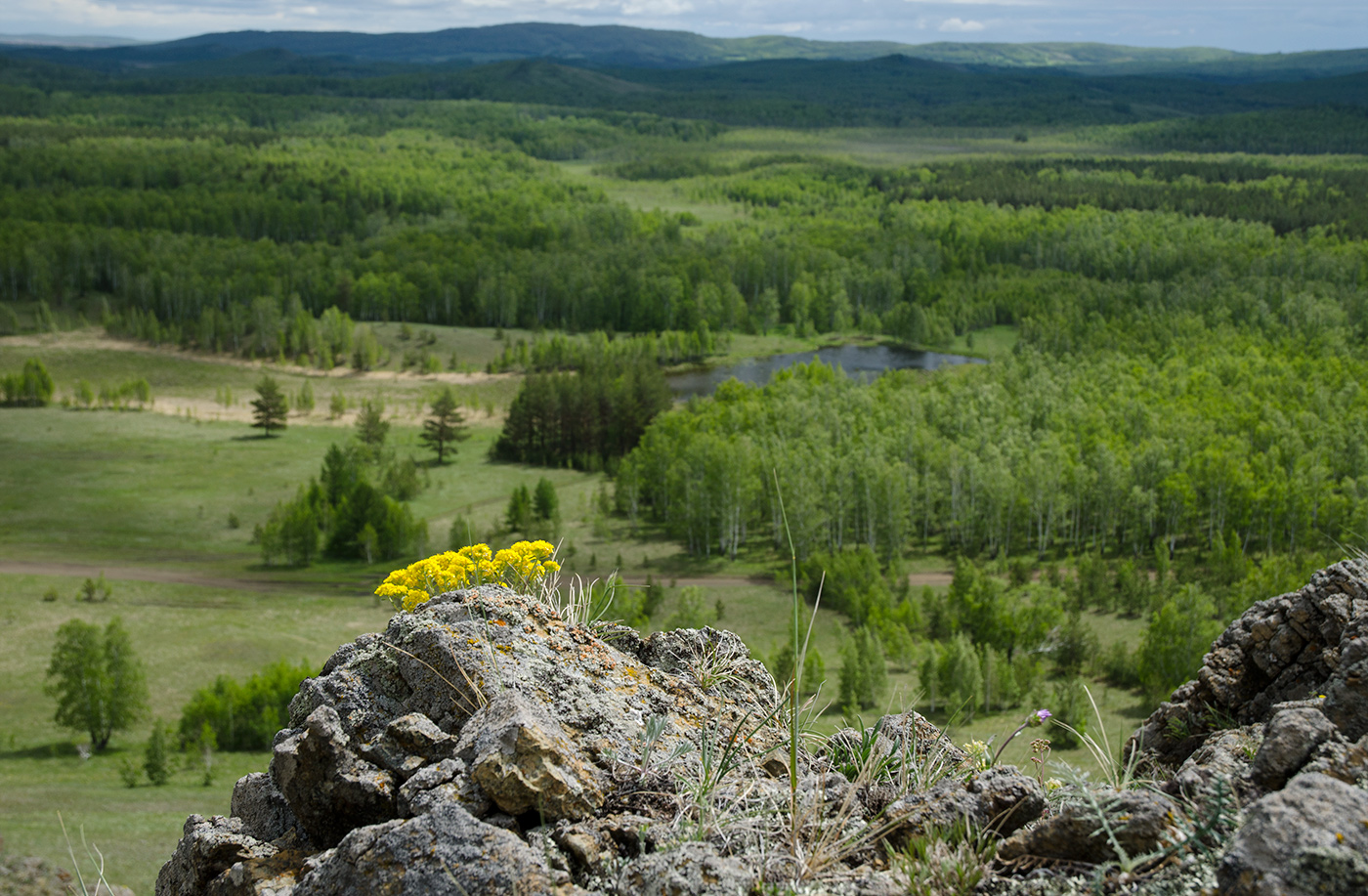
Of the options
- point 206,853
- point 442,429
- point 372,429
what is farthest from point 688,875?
point 372,429

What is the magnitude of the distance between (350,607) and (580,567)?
47.6 ft

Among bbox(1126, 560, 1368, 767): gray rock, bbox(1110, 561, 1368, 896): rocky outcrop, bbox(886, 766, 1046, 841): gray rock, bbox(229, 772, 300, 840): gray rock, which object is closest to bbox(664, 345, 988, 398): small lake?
bbox(1126, 560, 1368, 767): gray rock

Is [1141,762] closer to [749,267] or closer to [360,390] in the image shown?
[360,390]

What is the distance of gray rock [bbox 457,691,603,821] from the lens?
525 cm

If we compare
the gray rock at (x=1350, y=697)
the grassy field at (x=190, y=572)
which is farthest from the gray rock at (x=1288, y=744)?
the grassy field at (x=190, y=572)

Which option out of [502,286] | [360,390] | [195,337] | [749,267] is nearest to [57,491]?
[360,390]

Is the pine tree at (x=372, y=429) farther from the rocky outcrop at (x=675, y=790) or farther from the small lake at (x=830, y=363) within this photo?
the rocky outcrop at (x=675, y=790)

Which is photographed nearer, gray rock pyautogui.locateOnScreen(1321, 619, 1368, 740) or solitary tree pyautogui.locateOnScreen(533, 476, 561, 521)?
gray rock pyautogui.locateOnScreen(1321, 619, 1368, 740)

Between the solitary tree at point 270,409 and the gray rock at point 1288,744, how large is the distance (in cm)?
10461

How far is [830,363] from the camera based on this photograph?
5177 inches

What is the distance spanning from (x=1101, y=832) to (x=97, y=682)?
47.4 metres

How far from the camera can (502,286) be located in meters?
159

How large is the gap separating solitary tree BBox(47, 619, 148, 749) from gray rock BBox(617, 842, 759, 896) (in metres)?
46.1

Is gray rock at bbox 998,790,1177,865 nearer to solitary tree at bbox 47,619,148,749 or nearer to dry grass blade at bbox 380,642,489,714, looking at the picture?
dry grass blade at bbox 380,642,489,714
